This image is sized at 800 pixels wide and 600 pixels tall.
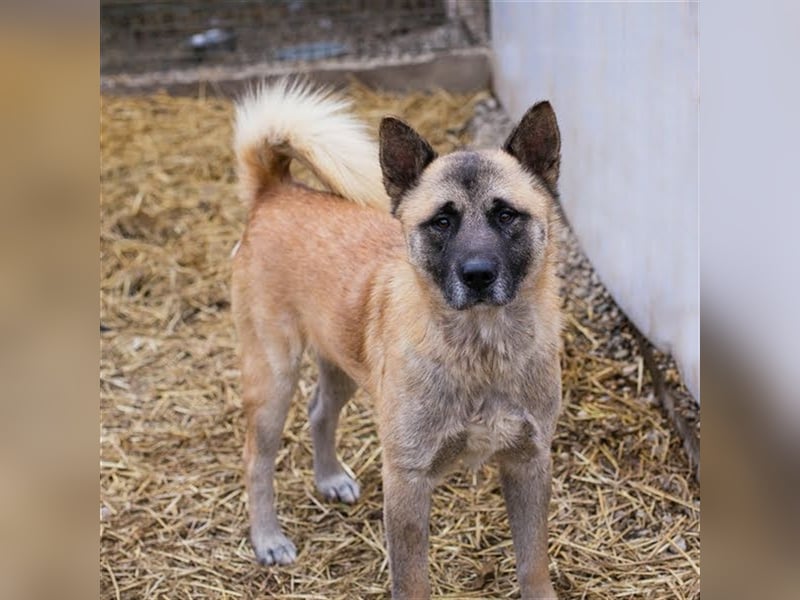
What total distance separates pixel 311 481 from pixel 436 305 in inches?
62.3

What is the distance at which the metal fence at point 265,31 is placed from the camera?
798 cm

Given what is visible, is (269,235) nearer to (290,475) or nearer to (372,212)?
(372,212)

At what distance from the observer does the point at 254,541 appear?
3.97 metres

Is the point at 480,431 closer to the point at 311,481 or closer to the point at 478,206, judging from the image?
Result: the point at 478,206

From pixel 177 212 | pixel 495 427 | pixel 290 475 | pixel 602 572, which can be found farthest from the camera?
pixel 177 212

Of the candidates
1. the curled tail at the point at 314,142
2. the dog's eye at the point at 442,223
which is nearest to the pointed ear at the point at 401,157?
the dog's eye at the point at 442,223

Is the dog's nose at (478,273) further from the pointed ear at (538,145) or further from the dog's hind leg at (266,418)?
the dog's hind leg at (266,418)

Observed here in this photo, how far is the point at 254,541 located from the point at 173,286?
234 centimetres

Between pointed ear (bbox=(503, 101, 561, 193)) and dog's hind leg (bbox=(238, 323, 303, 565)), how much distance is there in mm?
1206

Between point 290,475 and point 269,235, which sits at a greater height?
→ point 269,235

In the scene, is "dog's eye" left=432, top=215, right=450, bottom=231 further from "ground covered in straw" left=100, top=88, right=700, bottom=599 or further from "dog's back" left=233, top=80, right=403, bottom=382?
"ground covered in straw" left=100, top=88, right=700, bottom=599

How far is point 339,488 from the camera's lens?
427cm

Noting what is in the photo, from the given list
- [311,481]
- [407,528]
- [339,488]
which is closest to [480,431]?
[407,528]
